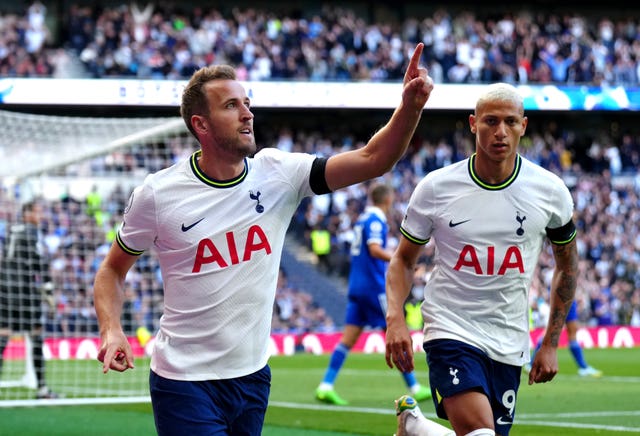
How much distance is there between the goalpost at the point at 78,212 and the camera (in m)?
15.0

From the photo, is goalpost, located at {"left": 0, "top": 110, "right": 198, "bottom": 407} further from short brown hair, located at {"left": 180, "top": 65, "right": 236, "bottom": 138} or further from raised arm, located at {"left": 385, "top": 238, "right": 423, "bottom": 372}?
short brown hair, located at {"left": 180, "top": 65, "right": 236, "bottom": 138}

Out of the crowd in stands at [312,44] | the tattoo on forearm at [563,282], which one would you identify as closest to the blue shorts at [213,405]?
the tattoo on forearm at [563,282]

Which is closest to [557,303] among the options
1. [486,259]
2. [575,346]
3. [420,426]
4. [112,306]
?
[486,259]

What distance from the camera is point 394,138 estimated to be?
4.68 m

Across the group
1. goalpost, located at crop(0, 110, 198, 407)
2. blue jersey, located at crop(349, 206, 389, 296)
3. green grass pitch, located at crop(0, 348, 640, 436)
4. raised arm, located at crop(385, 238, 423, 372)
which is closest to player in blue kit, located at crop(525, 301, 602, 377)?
green grass pitch, located at crop(0, 348, 640, 436)

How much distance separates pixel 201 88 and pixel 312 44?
31830 millimetres

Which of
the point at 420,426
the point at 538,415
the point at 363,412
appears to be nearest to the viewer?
the point at 420,426

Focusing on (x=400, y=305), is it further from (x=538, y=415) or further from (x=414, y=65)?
(x=538, y=415)

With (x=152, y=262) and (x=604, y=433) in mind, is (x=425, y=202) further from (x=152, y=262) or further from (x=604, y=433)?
(x=152, y=262)

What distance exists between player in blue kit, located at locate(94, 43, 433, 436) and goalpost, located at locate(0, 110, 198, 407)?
8.27 metres

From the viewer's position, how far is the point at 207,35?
35.1 m

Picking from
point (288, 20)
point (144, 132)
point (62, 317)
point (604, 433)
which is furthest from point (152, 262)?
point (288, 20)

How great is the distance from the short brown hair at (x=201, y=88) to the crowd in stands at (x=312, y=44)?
28.2 metres

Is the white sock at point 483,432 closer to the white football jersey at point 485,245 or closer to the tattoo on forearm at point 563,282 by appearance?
the white football jersey at point 485,245
